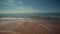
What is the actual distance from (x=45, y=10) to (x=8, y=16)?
55.8 inches

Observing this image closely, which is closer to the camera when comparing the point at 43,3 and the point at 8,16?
the point at 43,3

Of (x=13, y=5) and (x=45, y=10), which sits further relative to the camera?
(x=45, y=10)

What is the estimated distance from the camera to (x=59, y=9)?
10.4ft

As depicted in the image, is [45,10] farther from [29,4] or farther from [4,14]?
[4,14]

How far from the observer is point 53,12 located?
10.6 ft

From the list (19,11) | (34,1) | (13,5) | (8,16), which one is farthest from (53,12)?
(8,16)

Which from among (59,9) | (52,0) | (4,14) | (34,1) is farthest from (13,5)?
→ (59,9)

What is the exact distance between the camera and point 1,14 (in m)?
3.21

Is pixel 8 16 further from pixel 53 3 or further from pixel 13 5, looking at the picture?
pixel 53 3

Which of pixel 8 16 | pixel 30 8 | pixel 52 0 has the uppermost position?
pixel 52 0

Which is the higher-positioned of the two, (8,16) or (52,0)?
(52,0)

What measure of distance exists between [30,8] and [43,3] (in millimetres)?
491

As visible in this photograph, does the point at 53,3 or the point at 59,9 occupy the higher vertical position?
the point at 53,3

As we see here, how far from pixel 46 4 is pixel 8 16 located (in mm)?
1493
